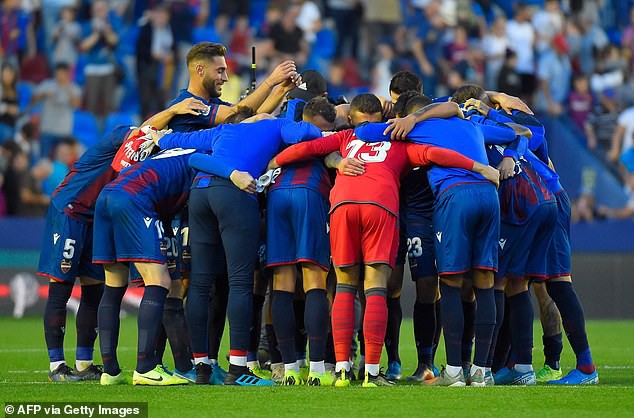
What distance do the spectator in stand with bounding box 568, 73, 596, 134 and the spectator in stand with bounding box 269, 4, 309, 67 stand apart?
4.60 m

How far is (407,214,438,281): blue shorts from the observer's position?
948 cm

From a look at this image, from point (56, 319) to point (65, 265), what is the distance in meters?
0.48

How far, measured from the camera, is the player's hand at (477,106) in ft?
32.3

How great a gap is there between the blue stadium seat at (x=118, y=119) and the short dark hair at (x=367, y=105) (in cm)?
1000

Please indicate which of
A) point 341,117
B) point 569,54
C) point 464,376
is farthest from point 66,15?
point 464,376

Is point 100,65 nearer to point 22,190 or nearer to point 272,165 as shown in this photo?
point 22,190

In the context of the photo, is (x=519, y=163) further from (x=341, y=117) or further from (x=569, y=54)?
(x=569, y=54)

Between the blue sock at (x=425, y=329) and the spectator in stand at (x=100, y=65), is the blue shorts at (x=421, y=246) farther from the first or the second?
the spectator in stand at (x=100, y=65)

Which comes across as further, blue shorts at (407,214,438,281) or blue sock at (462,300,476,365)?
blue sock at (462,300,476,365)

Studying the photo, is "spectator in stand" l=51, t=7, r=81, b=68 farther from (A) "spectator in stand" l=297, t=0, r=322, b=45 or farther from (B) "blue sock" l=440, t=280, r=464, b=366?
(B) "blue sock" l=440, t=280, r=464, b=366

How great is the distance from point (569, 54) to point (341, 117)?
1160 centimetres

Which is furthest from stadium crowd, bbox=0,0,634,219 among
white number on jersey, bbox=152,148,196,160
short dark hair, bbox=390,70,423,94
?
white number on jersey, bbox=152,148,196,160

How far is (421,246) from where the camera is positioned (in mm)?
9484

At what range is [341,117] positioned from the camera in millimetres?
10195
